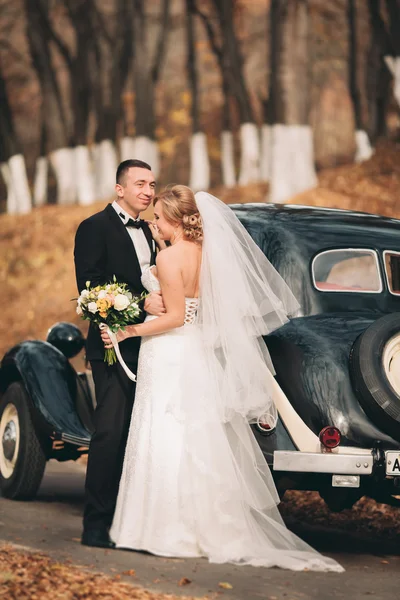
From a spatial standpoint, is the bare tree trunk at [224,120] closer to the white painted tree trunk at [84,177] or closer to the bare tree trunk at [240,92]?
the bare tree trunk at [240,92]

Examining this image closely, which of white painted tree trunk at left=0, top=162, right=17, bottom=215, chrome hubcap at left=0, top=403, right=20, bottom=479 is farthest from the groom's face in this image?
white painted tree trunk at left=0, top=162, right=17, bottom=215

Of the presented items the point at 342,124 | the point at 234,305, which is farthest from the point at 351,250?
the point at 342,124

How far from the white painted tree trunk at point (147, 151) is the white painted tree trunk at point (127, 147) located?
252 mm

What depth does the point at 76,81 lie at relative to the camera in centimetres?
2962

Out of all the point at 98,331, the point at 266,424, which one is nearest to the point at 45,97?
the point at 98,331

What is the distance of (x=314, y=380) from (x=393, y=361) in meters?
0.46

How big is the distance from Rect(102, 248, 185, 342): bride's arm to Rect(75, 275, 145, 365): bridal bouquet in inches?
3.8

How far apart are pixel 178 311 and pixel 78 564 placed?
5.34 feet

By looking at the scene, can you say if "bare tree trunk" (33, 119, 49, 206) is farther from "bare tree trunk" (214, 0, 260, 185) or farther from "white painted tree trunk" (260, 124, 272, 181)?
"white painted tree trunk" (260, 124, 272, 181)

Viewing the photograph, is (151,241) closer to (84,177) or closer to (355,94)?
(355,94)

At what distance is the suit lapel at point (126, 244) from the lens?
758 cm

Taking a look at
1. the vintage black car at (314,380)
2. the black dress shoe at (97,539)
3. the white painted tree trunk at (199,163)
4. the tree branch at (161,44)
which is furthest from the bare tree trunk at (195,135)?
the black dress shoe at (97,539)

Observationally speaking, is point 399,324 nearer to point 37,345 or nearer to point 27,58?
point 37,345

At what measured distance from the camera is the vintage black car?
22.4 ft
